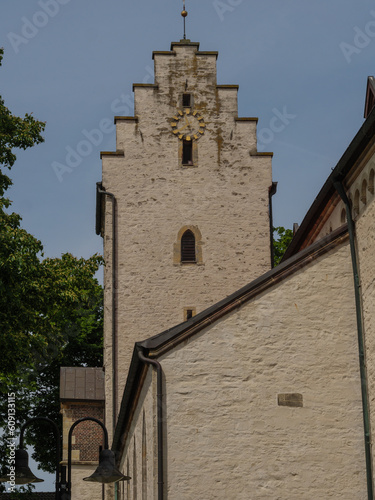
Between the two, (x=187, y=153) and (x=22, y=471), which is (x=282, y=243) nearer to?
(x=187, y=153)

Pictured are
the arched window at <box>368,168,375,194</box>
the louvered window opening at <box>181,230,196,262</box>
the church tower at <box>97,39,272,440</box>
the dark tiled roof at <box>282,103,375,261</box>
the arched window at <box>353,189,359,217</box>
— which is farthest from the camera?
the louvered window opening at <box>181,230,196,262</box>

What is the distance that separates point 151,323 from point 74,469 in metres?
6.59

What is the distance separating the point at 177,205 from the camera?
86.4 ft

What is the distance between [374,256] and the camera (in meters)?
13.1

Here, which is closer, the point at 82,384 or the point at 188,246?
the point at 188,246

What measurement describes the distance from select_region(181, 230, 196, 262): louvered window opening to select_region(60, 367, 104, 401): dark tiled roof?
21.8ft

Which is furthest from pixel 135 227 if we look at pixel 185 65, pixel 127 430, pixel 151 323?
pixel 127 430

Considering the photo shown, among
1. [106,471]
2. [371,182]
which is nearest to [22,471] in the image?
[106,471]

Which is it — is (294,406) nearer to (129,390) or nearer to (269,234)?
(129,390)

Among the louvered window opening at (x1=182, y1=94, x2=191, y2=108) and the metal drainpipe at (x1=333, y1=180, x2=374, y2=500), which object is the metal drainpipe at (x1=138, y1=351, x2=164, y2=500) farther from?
the louvered window opening at (x1=182, y1=94, x2=191, y2=108)

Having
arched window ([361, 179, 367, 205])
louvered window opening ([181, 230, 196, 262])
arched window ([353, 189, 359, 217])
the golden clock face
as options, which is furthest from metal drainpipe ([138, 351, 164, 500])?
the golden clock face

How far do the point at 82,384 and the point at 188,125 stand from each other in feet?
31.3

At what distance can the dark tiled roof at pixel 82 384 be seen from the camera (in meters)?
29.9

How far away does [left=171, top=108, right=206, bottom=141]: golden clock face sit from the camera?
26938 mm
